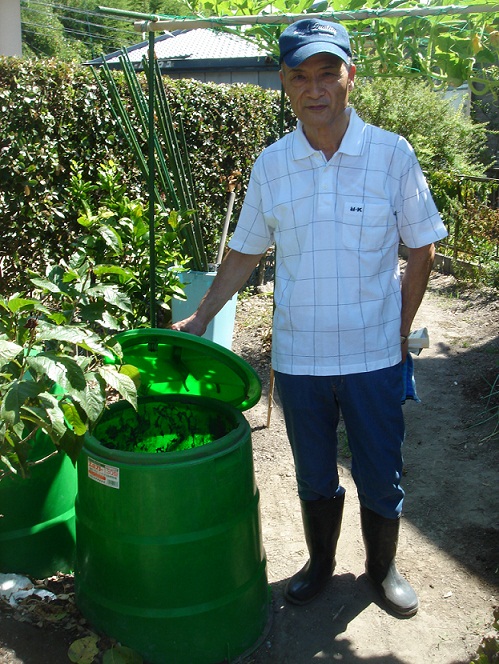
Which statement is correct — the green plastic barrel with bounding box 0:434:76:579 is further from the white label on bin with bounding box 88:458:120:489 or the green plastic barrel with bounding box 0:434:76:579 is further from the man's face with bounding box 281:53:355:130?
the man's face with bounding box 281:53:355:130

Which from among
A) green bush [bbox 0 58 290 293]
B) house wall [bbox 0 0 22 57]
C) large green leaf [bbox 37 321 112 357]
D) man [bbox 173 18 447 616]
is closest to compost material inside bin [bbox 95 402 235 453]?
man [bbox 173 18 447 616]

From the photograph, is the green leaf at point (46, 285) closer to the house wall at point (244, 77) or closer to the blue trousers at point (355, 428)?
the blue trousers at point (355, 428)

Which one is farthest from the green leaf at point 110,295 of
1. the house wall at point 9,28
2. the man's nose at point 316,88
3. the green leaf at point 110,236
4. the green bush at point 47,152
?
the house wall at point 9,28

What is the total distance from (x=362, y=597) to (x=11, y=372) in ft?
5.06

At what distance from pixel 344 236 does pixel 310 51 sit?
1.74 feet

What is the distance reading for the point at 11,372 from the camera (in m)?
1.94

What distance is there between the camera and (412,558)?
9.46 feet

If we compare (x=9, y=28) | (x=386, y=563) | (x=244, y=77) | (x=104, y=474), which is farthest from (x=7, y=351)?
(x=244, y=77)

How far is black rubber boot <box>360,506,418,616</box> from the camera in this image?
8.14ft

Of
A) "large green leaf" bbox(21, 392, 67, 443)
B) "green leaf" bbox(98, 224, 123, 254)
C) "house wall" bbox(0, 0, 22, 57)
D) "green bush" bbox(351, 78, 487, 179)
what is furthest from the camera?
"house wall" bbox(0, 0, 22, 57)

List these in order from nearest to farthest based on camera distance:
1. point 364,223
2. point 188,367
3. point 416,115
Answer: point 364,223
point 188,367
point 416,115

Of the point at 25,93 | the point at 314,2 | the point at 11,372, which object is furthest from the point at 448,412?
the point at 25,93

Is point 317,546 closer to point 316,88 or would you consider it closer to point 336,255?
point 336,255

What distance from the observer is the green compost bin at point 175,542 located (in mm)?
2057
